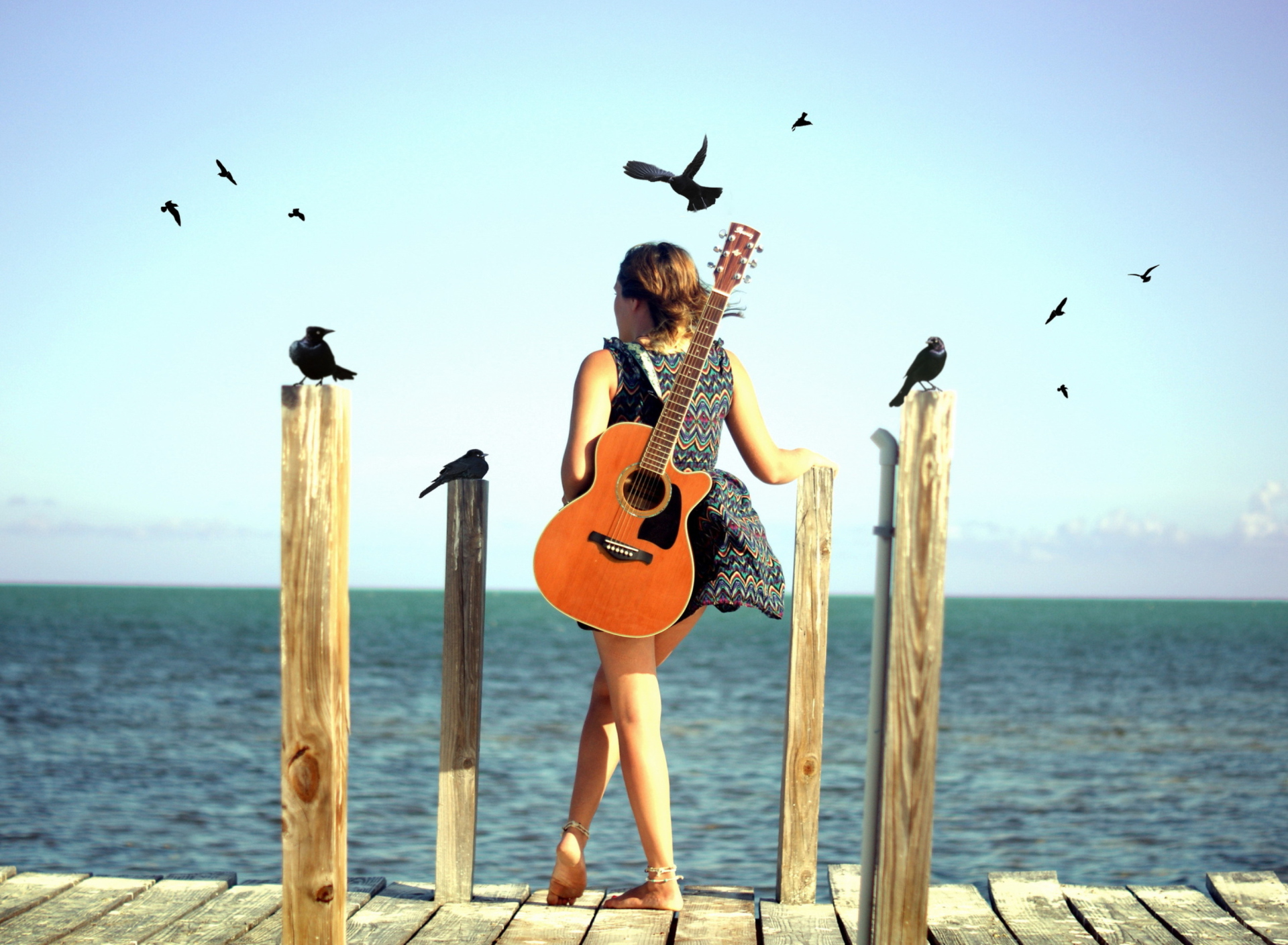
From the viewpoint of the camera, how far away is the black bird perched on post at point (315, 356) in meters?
2.57

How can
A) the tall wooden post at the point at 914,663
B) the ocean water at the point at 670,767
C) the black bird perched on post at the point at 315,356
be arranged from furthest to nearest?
the ocean water at the point at 670,767, the black bird perched on post at the point at 315,356, the tall wooden post at the point at 914,663

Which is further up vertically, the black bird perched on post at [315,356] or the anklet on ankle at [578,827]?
the black bird perched on post at [315,356]

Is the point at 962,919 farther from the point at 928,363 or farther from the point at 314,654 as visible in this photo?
the point at 314,654

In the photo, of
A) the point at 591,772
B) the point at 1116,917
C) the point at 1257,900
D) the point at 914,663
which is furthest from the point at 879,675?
the point at 1257,900

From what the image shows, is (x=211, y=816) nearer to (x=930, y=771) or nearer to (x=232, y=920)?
(x=232, y=920)

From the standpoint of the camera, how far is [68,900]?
3.73m

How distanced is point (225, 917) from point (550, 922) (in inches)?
40.1

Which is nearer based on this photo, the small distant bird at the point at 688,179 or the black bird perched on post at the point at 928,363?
the black bird perched on post at the point at 928,363

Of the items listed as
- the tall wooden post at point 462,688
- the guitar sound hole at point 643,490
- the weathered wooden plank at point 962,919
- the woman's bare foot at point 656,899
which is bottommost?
the weathered wooden plank at point 962,919

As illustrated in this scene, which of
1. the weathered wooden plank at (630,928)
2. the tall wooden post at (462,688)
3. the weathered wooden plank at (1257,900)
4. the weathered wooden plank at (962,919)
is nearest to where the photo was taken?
the weathered wooden plank at (630,928)

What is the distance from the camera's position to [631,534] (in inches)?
131

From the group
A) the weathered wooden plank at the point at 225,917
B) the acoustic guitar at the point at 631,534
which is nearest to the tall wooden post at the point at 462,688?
the acoustic guitar at the point at 631,534

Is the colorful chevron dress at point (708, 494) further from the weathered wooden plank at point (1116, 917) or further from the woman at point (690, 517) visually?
the weathered wooden plank at point (1116, 917)

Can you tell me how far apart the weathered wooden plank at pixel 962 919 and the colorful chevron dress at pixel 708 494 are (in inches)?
43.1
